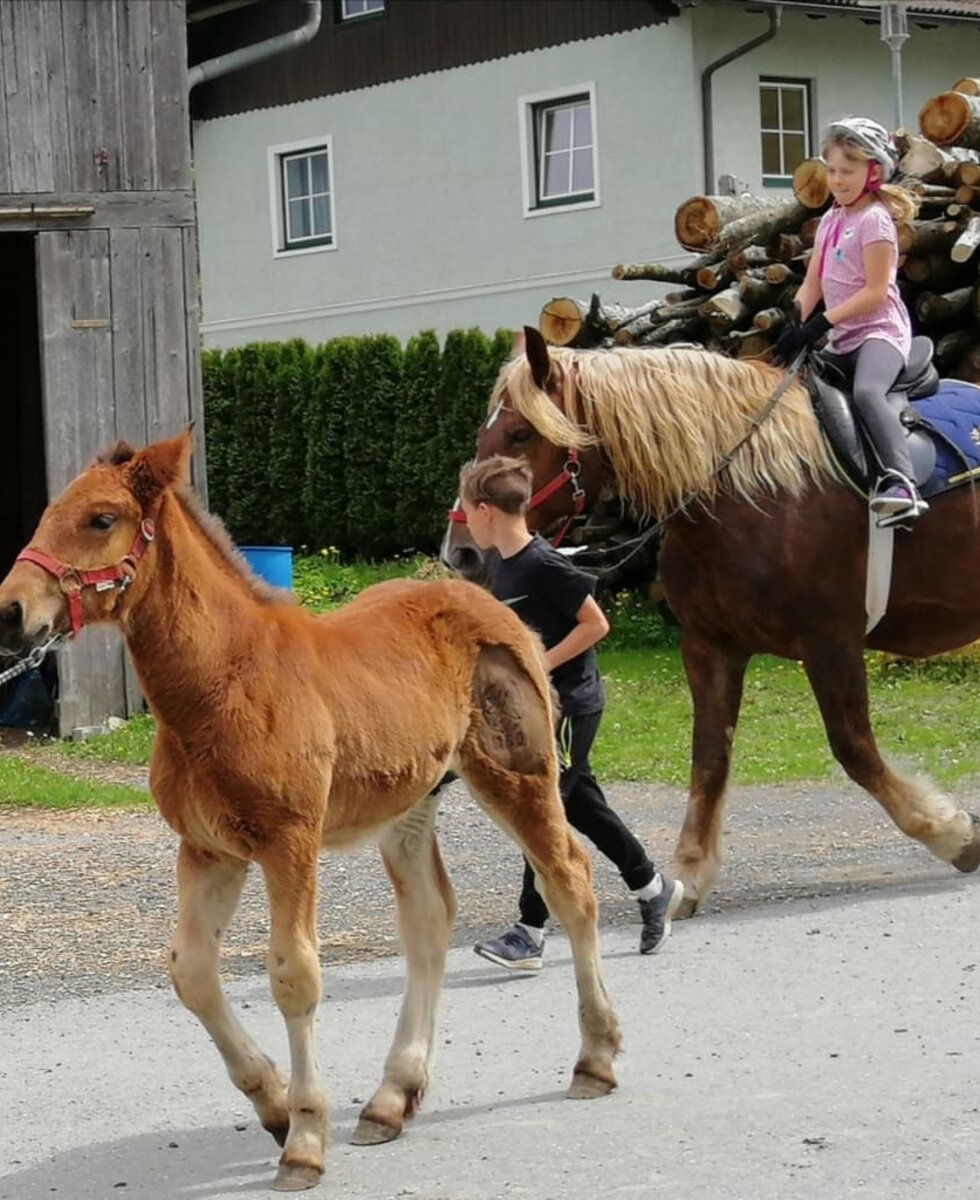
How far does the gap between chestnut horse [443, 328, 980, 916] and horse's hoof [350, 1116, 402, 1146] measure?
8.81 feet

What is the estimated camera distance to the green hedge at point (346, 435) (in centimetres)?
2134

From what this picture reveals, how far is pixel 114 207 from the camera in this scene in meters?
12.5

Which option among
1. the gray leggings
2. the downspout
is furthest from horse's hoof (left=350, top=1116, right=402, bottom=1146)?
the downspout

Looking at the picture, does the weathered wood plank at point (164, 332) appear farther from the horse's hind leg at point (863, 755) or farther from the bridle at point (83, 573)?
the bridle at point (83, 573)

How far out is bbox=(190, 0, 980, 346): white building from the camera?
24.4 m

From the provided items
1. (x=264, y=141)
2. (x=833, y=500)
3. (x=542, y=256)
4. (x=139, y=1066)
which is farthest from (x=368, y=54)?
(x=139, y=1066)

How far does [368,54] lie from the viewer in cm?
2747

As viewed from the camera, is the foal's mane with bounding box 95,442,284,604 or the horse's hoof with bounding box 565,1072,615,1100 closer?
the foal's mane with bounding box 95,442,284,604

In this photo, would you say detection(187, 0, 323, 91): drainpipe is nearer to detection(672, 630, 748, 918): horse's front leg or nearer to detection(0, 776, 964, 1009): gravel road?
detection(0, 776, 964, 1009): gravel road

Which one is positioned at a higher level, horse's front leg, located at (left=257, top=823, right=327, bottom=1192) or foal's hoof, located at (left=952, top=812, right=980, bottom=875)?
horse's front leg, located at (left=257, top=823, right=327, bottom=1192)

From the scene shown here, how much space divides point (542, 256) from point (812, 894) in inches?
747

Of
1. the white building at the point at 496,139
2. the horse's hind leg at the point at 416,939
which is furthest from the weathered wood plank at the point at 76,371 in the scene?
the white building at the point at 496,139

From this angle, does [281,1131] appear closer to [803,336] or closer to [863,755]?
[863,755]

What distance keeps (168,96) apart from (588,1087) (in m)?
8.89
